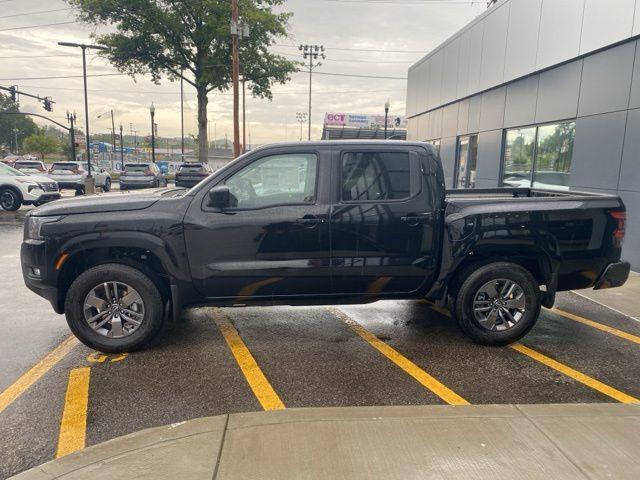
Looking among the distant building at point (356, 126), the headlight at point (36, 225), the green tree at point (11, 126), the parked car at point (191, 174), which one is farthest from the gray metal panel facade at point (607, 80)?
the green tree at point (11, 126)

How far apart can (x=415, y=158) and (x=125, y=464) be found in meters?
3.54

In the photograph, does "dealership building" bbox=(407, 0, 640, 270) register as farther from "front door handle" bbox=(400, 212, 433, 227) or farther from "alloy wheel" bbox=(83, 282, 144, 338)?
"alloy wheel" bbox=(83, 282, 144, 338)

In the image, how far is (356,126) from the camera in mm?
60062

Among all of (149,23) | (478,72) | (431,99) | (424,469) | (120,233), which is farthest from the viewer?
(149,23)

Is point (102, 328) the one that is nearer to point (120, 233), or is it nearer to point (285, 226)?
point (120, 233)

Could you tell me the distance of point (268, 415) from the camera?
3189 mm

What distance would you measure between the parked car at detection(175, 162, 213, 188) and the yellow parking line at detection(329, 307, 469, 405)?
17.7 m

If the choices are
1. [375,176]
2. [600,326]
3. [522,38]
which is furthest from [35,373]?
[522,38]

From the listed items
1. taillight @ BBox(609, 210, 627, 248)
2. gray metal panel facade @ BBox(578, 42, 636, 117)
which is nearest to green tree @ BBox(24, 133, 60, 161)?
gray metal panel facade @ BBox(578, 42, 636, 117)

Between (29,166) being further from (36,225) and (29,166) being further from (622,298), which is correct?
(622,298)

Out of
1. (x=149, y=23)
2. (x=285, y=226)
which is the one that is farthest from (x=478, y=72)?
(x=149, y=23)

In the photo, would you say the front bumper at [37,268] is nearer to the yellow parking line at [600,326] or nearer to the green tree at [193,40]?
the yellow parking line at [600,326]

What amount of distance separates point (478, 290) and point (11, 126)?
123254mm

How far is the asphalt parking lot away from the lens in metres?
3.39
